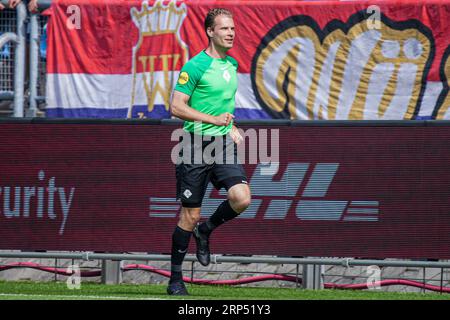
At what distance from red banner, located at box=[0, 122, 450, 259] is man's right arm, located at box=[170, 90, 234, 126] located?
64.9 inches

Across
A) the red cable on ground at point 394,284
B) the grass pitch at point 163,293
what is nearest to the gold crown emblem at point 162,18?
the grass pitch at point 163,293

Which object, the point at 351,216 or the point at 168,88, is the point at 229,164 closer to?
the point at 351,216

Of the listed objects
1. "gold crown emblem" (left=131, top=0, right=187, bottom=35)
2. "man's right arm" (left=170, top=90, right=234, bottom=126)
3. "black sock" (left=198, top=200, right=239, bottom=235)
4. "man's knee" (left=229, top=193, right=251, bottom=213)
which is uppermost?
"gold crown emblem" (left=131, top=0, right=187, bottom=35)

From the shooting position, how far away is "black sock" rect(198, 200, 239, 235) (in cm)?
972

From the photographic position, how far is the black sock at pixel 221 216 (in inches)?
383

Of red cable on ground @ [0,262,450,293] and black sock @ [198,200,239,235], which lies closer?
black sock @ [198,200,239,235]

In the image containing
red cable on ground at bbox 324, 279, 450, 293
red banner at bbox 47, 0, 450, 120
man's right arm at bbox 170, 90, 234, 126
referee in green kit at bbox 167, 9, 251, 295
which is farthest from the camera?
red banner at bbox 47, 0, 450, 120

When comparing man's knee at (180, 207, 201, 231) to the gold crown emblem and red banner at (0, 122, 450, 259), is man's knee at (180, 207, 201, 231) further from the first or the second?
the gold crown emblem

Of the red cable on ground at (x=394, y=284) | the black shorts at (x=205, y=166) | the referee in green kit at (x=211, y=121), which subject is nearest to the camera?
the referee in green kit at (x=211, y=121)

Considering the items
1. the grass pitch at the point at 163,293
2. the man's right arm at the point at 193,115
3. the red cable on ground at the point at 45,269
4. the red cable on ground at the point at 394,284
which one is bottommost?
the grass pitch at the point at 163,293

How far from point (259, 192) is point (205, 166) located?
1.52 metres

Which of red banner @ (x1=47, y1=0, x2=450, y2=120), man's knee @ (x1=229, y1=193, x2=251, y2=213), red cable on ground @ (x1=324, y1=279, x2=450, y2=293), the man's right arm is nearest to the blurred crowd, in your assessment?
red banner @ (x1=47, y1=0, x2=450, y2=120)

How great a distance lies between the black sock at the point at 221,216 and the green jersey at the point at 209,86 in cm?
60

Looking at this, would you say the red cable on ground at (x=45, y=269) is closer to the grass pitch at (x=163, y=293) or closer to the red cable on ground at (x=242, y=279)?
the red cable on ground at (x=242, y=279)
